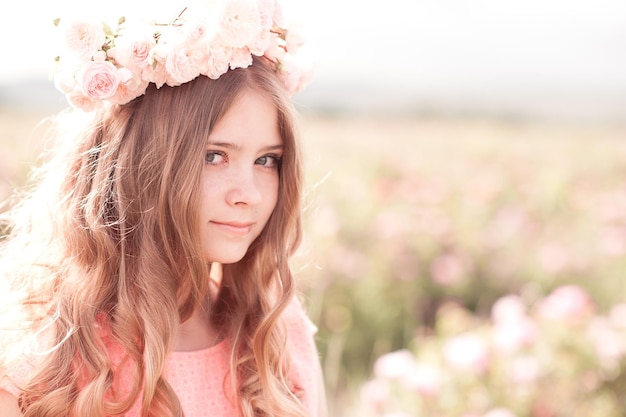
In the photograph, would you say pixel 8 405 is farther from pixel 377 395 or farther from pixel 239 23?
pixel 377 395

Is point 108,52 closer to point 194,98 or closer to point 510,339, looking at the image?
point 194,98

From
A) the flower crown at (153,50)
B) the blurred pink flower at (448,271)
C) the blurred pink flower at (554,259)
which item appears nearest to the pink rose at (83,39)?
the flower crown at (153,50)

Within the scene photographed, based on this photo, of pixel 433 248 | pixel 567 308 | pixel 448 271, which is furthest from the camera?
pixel 433 248

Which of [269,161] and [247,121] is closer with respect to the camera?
[247,121]

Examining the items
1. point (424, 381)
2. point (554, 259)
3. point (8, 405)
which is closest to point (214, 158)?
point (8, 405)

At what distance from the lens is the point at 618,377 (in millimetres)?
3131

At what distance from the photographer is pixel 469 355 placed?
3033 millimetres

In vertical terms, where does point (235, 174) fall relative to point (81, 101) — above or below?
below

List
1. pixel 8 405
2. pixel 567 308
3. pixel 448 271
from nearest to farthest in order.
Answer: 1. pixel 8 405
2. pixel 567 308
3. pixel 448 271

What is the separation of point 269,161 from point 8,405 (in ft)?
2.68

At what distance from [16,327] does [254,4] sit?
918mm

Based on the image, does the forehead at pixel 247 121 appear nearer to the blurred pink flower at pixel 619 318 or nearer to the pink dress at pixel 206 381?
the pink dress at pixel 206 381

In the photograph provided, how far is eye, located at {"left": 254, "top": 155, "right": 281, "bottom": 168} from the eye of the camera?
1899 millimetres

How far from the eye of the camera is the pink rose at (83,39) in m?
1.74
